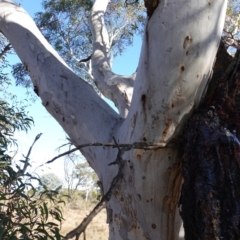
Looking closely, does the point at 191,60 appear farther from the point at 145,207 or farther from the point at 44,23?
the point at 44,23

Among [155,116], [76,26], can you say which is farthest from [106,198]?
[76,26]

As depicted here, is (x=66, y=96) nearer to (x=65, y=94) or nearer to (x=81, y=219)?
(x=65, y=94)

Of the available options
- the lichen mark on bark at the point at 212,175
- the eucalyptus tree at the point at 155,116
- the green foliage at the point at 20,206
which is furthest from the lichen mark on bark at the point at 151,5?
the green foliage at the point at 20,206

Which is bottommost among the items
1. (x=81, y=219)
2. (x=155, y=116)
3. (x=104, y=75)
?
(x=155, y=116)

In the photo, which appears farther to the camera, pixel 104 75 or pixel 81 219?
pixel 81 219

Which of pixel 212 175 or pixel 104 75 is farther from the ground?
pixel 104 75

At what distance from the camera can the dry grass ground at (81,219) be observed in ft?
22.5

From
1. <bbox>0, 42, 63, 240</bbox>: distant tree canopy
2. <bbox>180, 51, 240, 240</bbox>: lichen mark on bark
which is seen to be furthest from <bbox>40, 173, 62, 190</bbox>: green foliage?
<bbox>180, 51, 240, 240</bbox>: lichen mark on bark

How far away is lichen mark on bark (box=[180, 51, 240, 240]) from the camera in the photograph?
107 cm

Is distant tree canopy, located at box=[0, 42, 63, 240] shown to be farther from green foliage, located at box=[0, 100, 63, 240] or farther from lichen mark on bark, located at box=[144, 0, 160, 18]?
lichen mark on bark, located at box=[144, 0, 160, 18]

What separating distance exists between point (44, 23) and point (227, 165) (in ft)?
18.1

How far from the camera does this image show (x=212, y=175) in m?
1.11

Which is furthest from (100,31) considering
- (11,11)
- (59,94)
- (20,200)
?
(59,94)

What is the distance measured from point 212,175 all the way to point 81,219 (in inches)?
282
